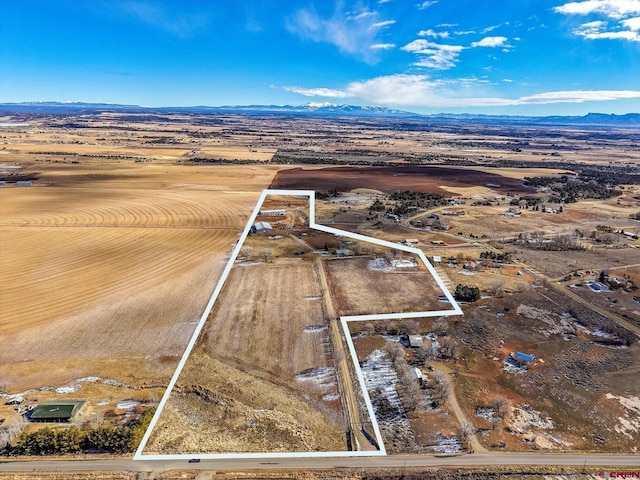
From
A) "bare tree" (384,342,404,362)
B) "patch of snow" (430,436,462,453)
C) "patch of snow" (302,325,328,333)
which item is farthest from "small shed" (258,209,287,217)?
"patch of snow" (430,436,462,453)

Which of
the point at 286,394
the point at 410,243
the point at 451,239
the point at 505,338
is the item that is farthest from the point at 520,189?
the point at 286,394

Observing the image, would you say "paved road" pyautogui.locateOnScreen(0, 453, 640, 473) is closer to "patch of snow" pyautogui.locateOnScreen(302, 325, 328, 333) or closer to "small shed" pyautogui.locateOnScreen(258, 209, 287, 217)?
"patch of snow" pyautogui.locateOnScreen(302, 325, 328, 333)

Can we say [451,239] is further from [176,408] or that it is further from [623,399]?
[176,408]

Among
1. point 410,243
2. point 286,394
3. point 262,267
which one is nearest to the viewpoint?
point 286,394

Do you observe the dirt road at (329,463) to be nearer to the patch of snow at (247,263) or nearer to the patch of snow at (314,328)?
the patch of snow at (314,328)

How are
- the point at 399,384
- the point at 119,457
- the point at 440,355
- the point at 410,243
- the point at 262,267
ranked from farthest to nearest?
the point at 410,243 → the point at 262,267 → the point at 440,355 → the point at 399,384 → the point at 119,457

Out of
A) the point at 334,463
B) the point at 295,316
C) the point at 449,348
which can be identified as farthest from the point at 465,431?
the point at 295,316

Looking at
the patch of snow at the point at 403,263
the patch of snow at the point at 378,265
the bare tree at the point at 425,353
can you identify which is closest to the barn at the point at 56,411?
the bare tree at the point at 425,353
